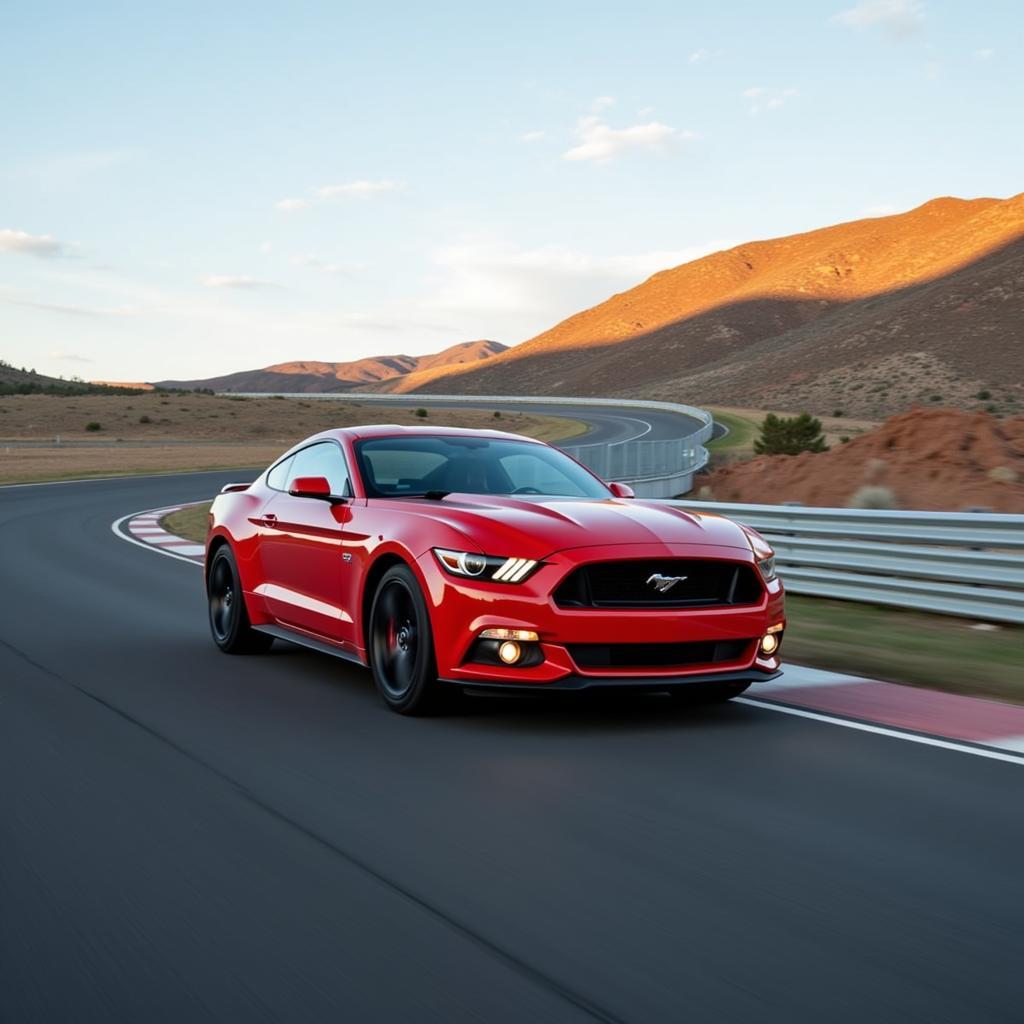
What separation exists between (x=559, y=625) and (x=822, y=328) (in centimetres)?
12308

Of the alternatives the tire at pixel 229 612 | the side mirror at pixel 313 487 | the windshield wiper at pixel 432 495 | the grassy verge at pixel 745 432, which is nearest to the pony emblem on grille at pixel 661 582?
the windshield wiper at pixel 432 495

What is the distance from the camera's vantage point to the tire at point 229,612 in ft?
30.0

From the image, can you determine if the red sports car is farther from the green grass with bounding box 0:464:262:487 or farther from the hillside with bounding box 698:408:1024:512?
the green grass with bounding box 0:464:262:487

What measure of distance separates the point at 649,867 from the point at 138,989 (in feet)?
5.72

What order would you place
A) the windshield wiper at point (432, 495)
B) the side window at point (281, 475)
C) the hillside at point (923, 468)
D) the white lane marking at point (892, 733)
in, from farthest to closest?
the hillside at point (923, 468) < the side window at point (281, 475) < the windshield wiper at point (432, 495) < the white lane marking at point (892, 733)

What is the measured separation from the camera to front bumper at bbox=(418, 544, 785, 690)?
21.1ft

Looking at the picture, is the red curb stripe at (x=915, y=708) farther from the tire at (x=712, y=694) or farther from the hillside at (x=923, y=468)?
the hillside at (x=923, y=468)

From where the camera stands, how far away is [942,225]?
536ft

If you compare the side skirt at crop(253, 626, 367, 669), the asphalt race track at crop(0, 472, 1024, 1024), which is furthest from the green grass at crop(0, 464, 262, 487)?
the asphalt race track at crop(0, 472, 1024, 1024)

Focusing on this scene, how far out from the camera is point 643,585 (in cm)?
662

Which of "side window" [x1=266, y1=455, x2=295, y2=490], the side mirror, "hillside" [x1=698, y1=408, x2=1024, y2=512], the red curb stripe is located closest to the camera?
the red curb stripe

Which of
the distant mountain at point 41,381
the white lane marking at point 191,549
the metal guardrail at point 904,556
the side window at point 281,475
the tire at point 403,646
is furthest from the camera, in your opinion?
the distant mountain at point 41,381

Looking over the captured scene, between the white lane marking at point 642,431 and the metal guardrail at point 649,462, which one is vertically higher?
the metal guardrail at point 649,462

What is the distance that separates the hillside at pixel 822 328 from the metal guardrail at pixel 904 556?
6482cm
